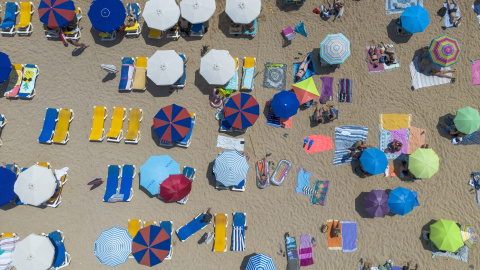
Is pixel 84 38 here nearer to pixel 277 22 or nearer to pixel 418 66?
pixel 277 22

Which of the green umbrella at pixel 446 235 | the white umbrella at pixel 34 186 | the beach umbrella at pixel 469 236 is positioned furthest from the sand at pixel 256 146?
the white umbrella at pixel 34 186

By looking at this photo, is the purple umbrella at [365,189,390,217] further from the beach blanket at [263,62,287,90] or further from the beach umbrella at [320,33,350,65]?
the beach blanket at [263,62,287,90]

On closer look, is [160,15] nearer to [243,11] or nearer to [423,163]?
[243,11]

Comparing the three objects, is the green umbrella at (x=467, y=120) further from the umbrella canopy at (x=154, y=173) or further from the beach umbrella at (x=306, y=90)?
the umbrella canopy at (x=154, y=173)

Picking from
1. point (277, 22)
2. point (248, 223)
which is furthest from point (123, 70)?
point (248, 223)

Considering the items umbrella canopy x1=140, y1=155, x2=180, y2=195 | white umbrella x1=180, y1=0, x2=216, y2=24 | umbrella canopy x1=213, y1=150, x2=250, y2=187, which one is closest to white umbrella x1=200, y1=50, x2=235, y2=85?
white umbrella x1=180, y1=0, x2=216, y2=24
